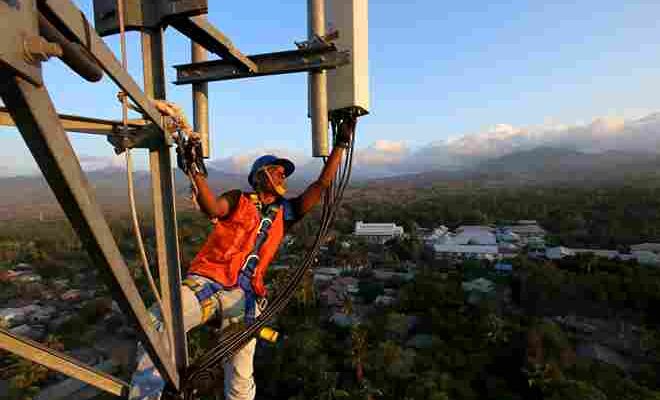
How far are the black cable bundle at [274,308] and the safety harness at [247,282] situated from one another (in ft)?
0.45

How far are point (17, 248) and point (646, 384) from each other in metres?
60.3

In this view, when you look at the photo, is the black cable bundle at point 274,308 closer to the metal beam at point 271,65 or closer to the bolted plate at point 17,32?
the metal beam at point 271,65

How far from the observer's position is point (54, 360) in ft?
4.55

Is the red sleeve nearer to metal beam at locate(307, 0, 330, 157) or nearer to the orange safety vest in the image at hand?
the orange safety vest

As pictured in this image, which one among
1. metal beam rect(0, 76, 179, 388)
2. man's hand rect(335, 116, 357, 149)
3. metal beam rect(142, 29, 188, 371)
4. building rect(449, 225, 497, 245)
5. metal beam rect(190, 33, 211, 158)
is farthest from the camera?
building rect(449, 225, 497, 245)

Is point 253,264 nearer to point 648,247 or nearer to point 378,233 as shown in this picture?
point 378,233

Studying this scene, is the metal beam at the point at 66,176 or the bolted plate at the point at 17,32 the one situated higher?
the bolted plate at the point at 17,32

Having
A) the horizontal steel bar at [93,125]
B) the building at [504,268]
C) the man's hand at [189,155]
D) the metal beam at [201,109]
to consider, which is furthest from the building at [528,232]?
the horizontal steel bar at [93,125]

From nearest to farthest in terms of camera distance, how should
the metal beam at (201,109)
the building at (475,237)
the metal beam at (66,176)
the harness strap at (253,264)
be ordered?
1. the metal beam at (66,176)
2. the metal beam at (201,109)
3. the harness strap at (253,264)
4. the building at (475,237)

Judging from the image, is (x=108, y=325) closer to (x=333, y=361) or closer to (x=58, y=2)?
(x=333, y=361)

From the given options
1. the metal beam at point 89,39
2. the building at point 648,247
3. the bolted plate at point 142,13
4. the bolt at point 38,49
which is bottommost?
the building at point 648,247

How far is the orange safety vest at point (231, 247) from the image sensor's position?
2.08 metres

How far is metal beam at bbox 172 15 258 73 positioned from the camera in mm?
1631

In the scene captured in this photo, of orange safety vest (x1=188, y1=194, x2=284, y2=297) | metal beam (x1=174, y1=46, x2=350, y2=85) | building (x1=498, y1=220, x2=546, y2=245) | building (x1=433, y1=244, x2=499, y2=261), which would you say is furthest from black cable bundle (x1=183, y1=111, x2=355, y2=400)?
building (x1=498, y1=220, x2=546, y2=245)
